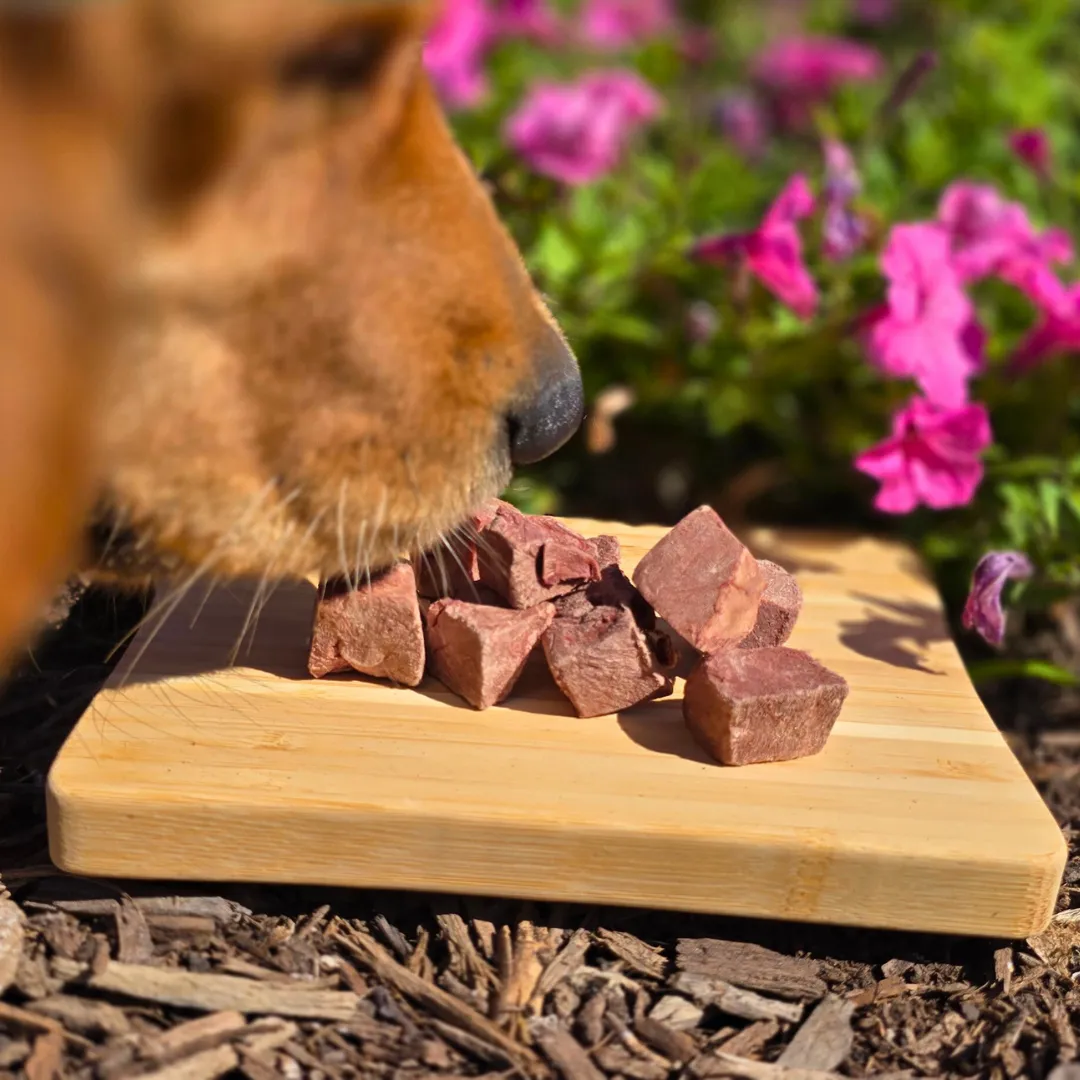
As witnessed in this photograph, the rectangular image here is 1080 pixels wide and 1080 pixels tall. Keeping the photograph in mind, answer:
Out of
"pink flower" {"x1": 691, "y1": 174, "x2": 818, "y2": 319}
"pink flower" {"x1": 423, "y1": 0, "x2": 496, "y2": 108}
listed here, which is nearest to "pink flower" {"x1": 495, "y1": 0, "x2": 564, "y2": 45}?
"pink flower" {"x1": 423, "y1": 0, "x2": 496, "y2": 108}

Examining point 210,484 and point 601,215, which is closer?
point 210,484

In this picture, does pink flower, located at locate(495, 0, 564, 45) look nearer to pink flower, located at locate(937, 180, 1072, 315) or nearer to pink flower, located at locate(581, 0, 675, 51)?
pink flower, located at locate(581, 0, 675, 51)

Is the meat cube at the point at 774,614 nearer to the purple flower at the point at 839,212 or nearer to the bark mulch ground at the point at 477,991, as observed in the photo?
the bark mulch ground at the point at 477,991

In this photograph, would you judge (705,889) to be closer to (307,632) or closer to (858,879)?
(858,879)

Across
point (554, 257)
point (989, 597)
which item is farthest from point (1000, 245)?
point (989, 597)

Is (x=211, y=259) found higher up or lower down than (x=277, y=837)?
higher up

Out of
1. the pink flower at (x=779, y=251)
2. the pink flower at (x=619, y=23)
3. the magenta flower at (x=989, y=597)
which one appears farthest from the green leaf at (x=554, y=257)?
the pink flower at (x=619, y=23)

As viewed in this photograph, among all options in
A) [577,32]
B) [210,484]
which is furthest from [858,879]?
[577,32]

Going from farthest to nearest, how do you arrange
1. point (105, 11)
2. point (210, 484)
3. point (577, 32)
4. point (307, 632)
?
point (577, 32) < point (307, 632) < point (210, 484) < point (105, 11)
